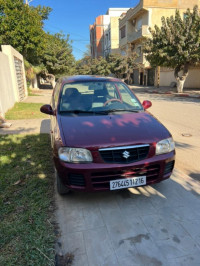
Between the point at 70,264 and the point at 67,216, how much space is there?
2.27 ft

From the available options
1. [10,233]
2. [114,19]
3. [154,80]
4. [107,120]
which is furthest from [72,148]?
[114,19]

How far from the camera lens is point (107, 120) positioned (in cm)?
308

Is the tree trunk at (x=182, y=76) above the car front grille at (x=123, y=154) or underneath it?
above

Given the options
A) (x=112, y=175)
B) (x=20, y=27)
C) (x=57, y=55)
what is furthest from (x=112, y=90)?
(x=57, y=55)

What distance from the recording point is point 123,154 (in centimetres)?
254

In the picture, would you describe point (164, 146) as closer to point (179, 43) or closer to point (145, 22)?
point (179, 43)

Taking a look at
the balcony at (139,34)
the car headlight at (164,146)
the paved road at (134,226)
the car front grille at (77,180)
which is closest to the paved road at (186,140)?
the paved road at (134,226)

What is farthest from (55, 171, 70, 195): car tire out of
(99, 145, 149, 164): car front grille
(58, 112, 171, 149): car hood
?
(99, 145, 149, 164): car front grille

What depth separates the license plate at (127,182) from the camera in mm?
2592

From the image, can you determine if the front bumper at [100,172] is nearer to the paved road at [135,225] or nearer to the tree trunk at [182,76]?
the paved road at [135,225]

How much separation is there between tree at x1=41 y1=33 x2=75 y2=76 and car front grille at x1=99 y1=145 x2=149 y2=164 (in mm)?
23581

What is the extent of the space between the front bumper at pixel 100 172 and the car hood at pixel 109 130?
0.26m

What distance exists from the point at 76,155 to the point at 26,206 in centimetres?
105

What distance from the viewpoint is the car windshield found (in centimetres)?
350
